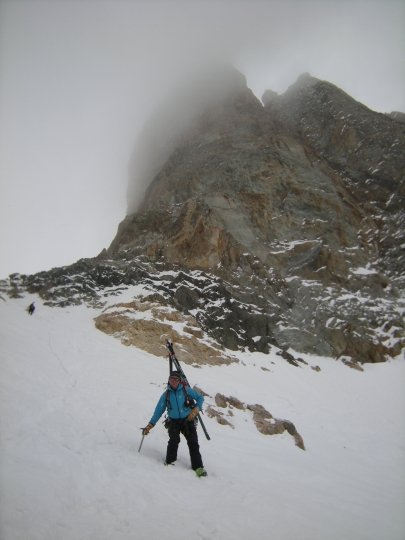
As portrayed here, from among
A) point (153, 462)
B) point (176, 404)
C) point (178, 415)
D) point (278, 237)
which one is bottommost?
point (153, 462)

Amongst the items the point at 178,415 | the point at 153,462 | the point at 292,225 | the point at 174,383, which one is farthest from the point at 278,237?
the point at 153,462

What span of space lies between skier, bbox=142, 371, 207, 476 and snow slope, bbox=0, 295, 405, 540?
35 centimetres

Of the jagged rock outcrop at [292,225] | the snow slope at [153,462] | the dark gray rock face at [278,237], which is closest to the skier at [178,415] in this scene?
the snow slope at [153,462]

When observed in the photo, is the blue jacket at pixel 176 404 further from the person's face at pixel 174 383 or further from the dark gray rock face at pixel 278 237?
the dark gray rock face at pixel 278 237

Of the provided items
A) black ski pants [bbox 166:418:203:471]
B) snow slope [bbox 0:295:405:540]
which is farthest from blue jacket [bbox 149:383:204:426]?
snow slope [bbox 0:295:405:540]

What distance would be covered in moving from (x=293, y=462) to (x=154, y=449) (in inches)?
168

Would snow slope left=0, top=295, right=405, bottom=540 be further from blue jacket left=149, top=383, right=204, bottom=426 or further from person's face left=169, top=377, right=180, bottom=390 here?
person's face left=169, top=377, right=180, bottom=390

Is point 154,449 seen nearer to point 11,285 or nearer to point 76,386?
point 76,386

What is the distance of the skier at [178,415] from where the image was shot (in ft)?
21.9

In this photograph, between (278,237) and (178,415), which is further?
(278,237)

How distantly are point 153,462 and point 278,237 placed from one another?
32.9 m

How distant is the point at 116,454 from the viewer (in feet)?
21.2

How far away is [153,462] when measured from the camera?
21.5 ft

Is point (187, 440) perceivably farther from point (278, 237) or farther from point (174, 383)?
point (278, 237)
